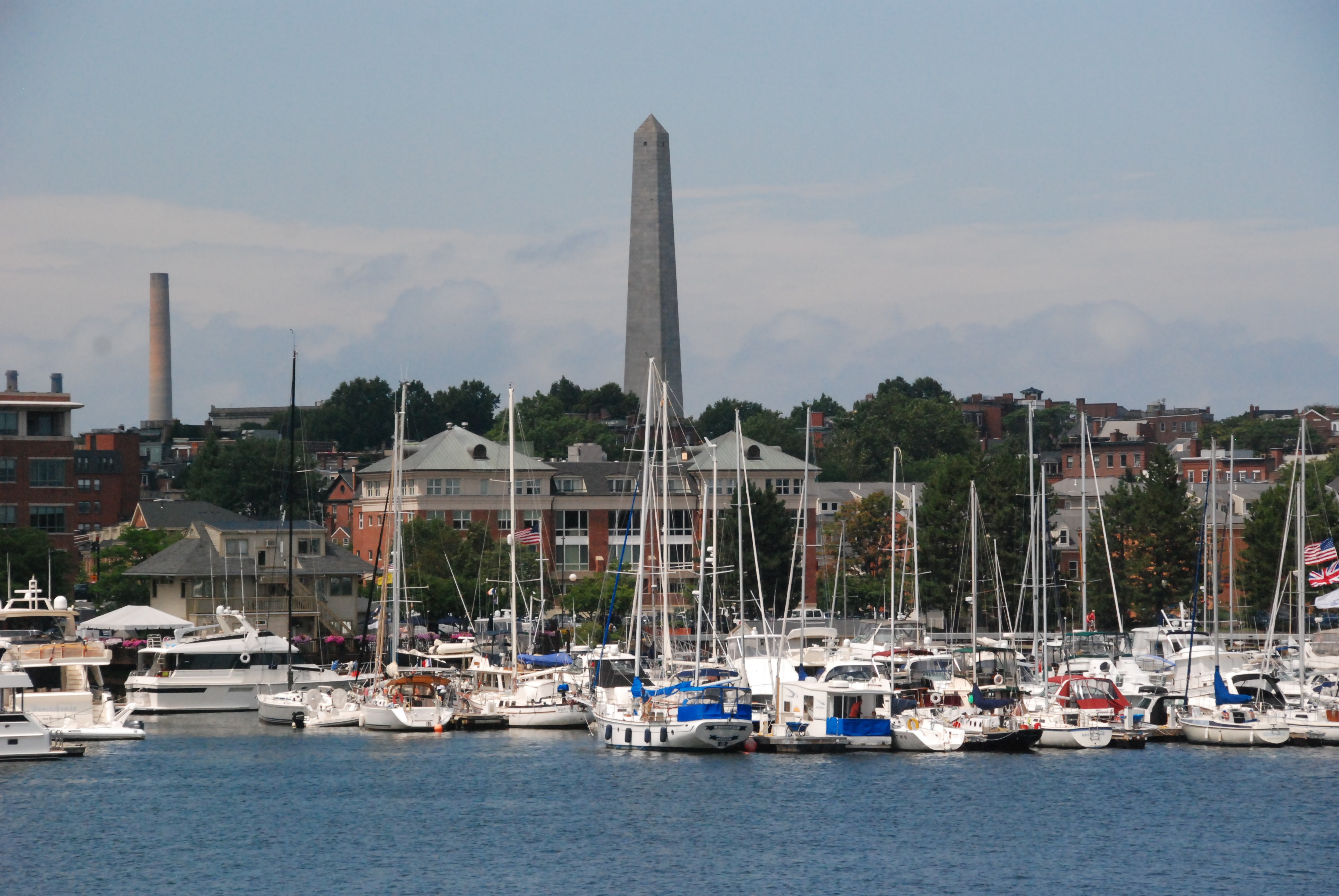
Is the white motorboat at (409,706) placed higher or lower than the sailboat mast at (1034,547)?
lower

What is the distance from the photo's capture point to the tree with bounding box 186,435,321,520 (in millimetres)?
165000

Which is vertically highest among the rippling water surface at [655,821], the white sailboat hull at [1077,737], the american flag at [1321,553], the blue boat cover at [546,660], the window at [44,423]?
the window at [44,423]

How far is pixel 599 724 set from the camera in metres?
66.9

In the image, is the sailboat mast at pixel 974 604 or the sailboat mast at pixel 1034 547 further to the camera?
the sailboat mast at pixel 1034 547

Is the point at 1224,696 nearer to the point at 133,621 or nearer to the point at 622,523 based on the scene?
the point at 133,621

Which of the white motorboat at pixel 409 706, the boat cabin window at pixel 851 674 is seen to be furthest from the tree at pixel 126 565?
the boat cabin window at pixel 851 674

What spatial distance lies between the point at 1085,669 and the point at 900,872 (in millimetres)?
33114

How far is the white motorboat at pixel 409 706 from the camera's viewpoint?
237 feet

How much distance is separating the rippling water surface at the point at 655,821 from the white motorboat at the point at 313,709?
4.59 metres

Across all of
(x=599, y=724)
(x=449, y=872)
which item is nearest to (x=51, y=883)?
(x=449, y=872)

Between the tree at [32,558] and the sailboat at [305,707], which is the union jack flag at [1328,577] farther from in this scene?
the tree at [32,558]

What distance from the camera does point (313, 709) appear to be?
7481cm

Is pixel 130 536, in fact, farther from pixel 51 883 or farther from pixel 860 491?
pixel 51 883

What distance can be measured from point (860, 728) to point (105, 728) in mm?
25038
